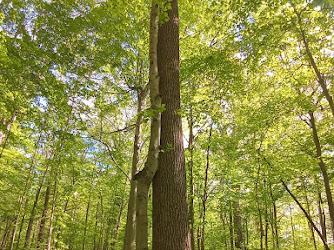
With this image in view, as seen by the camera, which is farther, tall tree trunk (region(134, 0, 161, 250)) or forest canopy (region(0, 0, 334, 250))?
forest canopy (region(0, 0, 334, 250))

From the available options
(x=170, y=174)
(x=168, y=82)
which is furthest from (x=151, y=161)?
(x=168, y=82)

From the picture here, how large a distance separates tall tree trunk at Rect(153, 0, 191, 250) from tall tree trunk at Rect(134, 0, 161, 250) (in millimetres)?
138

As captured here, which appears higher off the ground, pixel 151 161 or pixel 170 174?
pixel 151 161

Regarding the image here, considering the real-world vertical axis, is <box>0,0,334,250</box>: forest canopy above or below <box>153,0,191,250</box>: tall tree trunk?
above

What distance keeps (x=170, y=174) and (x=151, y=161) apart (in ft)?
0.95

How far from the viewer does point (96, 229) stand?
18031 millimetres

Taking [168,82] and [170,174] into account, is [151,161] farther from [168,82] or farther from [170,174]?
[168,82]

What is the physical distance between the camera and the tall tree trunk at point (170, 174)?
254 cm

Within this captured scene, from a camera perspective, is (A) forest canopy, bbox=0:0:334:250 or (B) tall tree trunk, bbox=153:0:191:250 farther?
(A) forest canopy, bbox=0:0:334:250

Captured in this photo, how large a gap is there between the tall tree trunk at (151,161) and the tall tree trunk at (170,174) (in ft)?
0.45

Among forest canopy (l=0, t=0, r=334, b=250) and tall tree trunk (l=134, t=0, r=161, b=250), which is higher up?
forest canopy (l=0, t=0, r=334, b=250)

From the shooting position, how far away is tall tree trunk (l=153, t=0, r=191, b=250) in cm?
254

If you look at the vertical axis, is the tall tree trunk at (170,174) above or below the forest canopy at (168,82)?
below

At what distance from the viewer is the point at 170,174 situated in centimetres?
278
